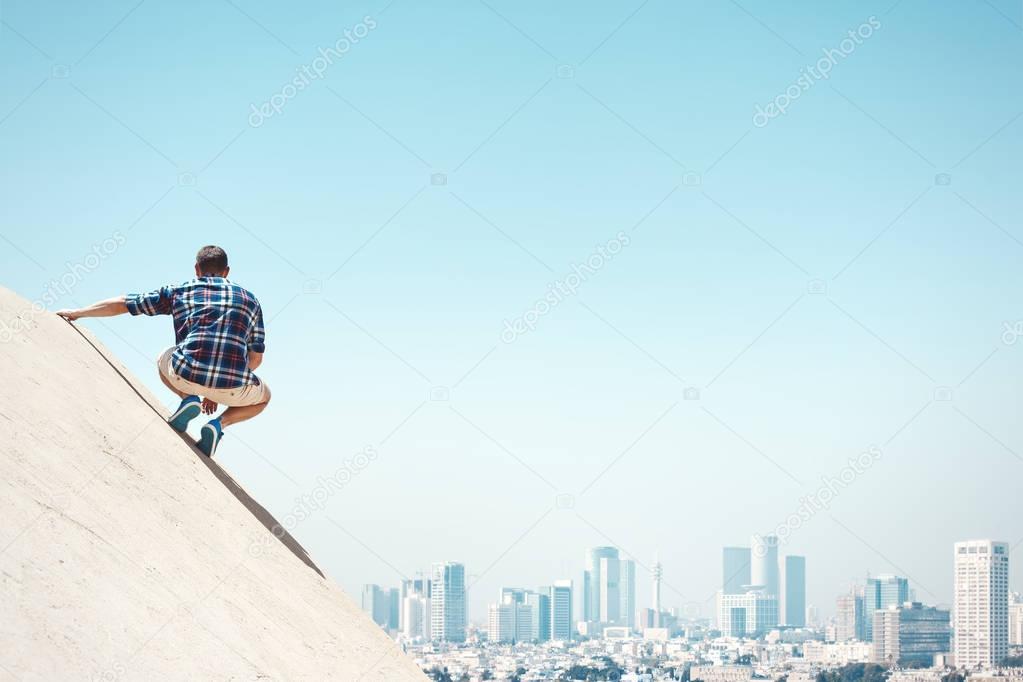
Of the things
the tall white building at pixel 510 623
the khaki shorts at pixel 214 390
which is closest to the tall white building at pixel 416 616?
the tall white building at pixel 510 623

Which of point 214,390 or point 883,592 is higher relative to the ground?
point 214,390

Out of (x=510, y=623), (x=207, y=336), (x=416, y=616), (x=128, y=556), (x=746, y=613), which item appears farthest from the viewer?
(x=746, y=613)

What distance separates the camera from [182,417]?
6660 mm

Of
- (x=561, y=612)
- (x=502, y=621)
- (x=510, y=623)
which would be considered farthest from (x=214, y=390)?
(x=561, y=612)

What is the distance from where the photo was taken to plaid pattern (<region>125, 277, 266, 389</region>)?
260 inches

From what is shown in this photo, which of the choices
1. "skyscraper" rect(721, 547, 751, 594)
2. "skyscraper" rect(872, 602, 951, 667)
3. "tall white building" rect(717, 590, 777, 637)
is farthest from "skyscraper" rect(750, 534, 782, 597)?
"skyscraper" rect(872, 602, 951, 667)

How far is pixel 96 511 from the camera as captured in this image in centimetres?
472

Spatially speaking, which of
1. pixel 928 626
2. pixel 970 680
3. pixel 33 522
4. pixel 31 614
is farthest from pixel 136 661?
pixel 928 626

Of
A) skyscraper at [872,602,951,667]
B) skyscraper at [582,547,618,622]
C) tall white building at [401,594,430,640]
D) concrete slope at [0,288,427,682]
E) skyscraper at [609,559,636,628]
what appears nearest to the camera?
concrete slope at [0,288,427,682]

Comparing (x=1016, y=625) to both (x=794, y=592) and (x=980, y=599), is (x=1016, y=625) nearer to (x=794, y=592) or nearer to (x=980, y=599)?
(x=980, y=599)

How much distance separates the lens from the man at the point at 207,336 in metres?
6.62

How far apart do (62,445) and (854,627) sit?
413 ft

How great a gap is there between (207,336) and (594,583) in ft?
527

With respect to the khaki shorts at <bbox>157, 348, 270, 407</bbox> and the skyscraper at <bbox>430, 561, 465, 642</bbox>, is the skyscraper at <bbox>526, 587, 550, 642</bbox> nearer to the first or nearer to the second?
the skyscraper at <bbox>430, 561, 465, 642</bbox>
